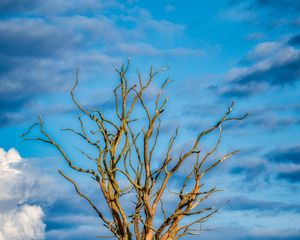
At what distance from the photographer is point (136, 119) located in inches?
380

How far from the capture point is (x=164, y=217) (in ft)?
31.0

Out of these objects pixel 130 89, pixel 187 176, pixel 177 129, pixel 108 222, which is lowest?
pixel 108 222

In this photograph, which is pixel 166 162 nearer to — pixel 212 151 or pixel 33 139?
A: pixel 212 151

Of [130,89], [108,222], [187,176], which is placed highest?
[130,89]

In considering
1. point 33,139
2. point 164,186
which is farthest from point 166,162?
point 33,139

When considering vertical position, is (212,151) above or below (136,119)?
below

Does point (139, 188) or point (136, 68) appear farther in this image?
point (136, 68)

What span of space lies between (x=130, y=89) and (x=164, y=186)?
5.31ft

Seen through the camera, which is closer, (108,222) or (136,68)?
(108,222)

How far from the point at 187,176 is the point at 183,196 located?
343 millimetres

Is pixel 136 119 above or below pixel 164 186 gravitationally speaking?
above

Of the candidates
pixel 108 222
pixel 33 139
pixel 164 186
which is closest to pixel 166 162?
pixel 164 186

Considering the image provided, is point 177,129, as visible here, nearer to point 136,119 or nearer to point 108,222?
point 136,119

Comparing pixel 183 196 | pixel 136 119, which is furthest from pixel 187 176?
pixel 136 119
